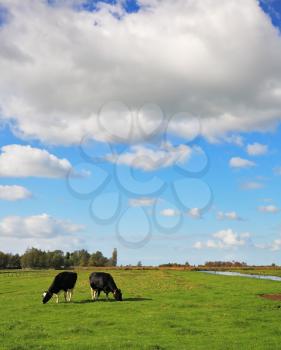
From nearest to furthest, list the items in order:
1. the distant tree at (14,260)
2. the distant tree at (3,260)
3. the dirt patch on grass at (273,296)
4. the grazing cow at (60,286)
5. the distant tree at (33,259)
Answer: the grazing cow at (60,286) → the dirt patch on grass at (273,296) → the distant tree at (33,259) → the distant tree at (3,260) → the distant tree at (14,260)

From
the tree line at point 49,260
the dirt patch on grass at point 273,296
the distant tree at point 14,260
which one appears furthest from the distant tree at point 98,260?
the dirt patch on grass at point 273,296

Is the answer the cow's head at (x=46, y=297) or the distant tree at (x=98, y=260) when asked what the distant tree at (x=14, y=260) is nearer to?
the distant tree at (x=98, y=260)

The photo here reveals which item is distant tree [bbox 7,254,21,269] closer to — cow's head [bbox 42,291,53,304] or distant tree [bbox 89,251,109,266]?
distant tree [bbox 89,251,109,266]

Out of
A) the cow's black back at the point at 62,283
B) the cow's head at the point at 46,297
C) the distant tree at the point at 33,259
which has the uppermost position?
the distant tree at the point at 33,259

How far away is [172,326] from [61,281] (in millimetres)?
12499

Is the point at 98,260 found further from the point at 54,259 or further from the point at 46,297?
the point at 46,297

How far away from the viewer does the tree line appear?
17938 centimetres

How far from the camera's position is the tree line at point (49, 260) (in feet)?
589

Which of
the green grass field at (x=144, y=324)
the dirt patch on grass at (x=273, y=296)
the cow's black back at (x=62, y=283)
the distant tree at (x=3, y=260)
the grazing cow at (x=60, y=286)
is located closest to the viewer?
the green grass field at (x=144, y=324)

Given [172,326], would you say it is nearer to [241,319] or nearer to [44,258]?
[241,319]

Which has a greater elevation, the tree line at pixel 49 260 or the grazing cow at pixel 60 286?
the tree line at pixel 49 260

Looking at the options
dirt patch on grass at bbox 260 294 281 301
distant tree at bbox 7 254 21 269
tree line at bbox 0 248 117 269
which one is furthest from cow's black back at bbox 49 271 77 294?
distant tree at bbox 7 254 21 269

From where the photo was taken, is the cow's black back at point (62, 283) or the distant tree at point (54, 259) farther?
the distant tree at point (54, 259)

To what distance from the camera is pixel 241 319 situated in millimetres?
24016
